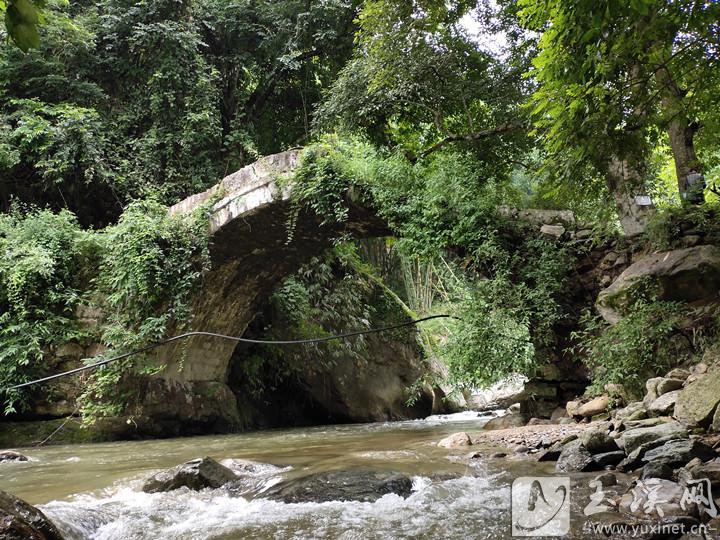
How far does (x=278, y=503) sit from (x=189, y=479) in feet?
2.85

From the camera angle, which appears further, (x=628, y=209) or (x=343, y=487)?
(x=628, y=209)

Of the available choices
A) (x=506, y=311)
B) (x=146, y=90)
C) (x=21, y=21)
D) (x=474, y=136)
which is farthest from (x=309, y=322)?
(x=21, y=21)

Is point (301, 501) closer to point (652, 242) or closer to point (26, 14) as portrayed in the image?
point (26, 14)

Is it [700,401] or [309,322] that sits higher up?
[309,322]

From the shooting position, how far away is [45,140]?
9891 millimetres

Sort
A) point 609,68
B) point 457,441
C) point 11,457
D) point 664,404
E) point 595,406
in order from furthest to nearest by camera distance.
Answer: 1. point 11,457
2. point 457,441
3. point 595,406
4. point 664,404
5. point 609,68

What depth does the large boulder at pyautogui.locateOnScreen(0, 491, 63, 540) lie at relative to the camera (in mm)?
2141

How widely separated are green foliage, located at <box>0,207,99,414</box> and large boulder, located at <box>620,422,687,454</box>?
7219mm

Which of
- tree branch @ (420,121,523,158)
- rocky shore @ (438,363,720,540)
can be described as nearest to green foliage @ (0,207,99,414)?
tree branch @ (420,121,523,158)

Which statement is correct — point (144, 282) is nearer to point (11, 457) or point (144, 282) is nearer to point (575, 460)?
point (11, 457)

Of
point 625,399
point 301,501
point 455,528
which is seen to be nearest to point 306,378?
point 625,399

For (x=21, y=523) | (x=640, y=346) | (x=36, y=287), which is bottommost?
(x=21, y=523)

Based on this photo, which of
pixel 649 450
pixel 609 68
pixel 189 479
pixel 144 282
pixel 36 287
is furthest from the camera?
pixel 36 287

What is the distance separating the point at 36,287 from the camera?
8.12 metres
